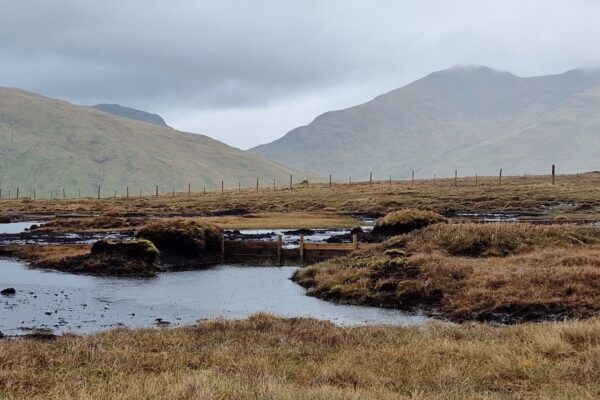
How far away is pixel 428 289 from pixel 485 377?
14.2m

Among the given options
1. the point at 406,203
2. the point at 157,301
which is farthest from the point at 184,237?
the point at 406,203

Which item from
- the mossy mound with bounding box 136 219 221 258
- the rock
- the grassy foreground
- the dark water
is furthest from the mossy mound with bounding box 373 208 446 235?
the rock

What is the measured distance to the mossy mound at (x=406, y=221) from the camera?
42.9 m

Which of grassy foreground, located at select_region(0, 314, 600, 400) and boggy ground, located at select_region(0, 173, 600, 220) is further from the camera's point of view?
boggy ground, located at select_region(0, 173, 600, 220)

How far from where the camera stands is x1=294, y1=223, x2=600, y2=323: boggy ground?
23219mm

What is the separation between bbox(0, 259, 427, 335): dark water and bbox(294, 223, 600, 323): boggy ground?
5.25ft

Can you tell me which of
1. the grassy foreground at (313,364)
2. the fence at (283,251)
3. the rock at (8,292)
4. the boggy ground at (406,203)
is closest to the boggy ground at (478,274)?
the fence at (283,251)

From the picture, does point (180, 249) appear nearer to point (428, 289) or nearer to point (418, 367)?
point (428, 289)

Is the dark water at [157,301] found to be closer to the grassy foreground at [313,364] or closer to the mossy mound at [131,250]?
the mossy mound at [131,250]

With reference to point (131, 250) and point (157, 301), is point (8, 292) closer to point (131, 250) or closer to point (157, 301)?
point (157, 301)

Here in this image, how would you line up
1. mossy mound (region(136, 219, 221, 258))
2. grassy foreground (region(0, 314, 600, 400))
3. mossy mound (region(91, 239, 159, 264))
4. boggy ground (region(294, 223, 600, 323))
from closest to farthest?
1. grassy foreground (region(0, 314, 600, 400))
2. boggy ground (region(294, 223, 600, 323))
3. mossy mound (region(91, 239, 159, 264))
4. mossy mound (region(136, 219, 221, 258))

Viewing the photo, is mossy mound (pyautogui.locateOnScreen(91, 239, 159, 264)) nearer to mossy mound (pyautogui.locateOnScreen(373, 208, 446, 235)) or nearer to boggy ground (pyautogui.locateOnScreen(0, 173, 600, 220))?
mossy mound (pyautogui.locateOnScreen(373, 208, 446, 235))

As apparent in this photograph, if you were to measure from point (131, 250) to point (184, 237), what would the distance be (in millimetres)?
4270

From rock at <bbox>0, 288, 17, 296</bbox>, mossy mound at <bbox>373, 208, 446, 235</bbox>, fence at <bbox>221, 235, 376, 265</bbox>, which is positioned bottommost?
rock at <bbox>0, 288, 17, 296</bbox>
